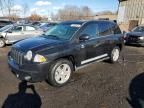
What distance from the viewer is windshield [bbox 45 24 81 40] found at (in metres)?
6.34

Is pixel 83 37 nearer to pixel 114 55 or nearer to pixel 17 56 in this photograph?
pixel 17 56

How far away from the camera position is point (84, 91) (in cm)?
541

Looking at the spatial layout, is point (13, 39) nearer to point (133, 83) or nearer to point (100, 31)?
point (100, 31)

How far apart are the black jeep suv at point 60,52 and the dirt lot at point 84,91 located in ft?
1.18

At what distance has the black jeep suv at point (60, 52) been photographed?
17.5 ft

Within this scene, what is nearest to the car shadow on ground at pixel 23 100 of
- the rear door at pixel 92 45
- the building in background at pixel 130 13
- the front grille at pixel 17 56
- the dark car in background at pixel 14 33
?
the front grille at pixel 17 56

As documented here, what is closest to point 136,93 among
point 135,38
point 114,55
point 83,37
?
point 83,37

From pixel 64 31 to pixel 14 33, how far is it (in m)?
7.94

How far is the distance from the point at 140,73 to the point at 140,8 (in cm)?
2030

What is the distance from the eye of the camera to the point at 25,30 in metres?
14.5

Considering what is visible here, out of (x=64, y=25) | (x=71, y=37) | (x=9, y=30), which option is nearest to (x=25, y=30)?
(x=9, y=30)

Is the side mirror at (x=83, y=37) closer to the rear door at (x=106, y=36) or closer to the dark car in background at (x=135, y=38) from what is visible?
the rear door at (x=106, y=36)

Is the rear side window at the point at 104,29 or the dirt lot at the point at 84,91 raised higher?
the rear side window at the point at 104,29

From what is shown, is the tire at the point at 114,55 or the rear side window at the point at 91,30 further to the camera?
the tire at the point at 114,55
